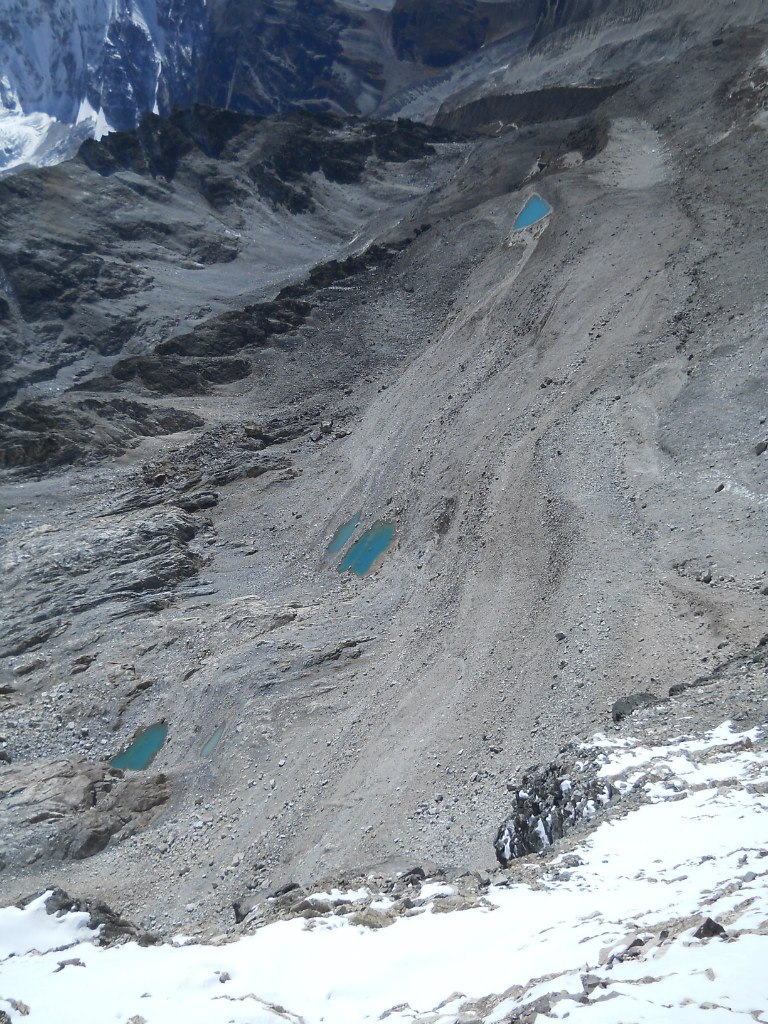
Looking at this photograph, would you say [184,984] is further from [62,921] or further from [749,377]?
[749,377]

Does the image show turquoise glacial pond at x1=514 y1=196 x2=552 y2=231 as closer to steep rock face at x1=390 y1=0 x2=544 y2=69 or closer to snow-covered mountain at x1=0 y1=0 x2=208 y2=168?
steep rock face at x1=390 y1=0 x2=544 y2=69

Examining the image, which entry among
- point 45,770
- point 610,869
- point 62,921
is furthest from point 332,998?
point 45,770

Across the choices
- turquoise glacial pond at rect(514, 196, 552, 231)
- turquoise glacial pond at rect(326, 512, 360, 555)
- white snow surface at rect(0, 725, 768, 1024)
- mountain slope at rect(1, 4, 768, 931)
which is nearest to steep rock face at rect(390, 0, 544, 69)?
mountain slope at rect(1, 4, 768, 931)

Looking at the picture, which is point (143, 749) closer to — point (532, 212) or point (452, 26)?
point (532, 212)

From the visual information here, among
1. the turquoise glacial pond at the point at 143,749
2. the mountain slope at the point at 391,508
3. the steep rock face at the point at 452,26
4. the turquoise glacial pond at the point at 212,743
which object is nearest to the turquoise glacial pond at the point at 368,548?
the mountain slope at the point at 391,508

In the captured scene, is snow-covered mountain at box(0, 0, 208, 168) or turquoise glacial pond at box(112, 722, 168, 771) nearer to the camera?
turquoise glacial pond at box(112, 722, 168, 771)

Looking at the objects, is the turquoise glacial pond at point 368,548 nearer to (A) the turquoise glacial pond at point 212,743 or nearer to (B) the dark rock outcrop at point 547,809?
(A) the turquoise glacial pond at point 212,743
